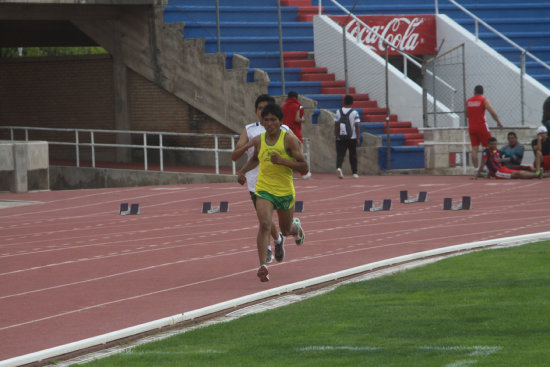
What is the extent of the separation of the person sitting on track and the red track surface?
23.7 inches

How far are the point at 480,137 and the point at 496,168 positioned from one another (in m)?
1.40

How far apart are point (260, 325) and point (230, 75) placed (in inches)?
838

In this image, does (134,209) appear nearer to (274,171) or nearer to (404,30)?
(274,171)

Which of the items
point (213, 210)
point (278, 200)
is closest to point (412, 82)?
point (213, 210)

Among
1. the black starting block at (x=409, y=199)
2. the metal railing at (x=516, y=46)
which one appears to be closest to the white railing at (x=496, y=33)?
the metal railing at (x=516, y=46)

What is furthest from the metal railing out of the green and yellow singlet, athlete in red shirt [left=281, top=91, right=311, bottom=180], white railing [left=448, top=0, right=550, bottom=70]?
the green and yellow singlet

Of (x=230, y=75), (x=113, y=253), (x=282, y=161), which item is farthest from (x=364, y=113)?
(x=282, y=161)

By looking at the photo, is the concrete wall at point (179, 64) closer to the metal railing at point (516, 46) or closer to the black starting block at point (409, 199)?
the metal railing at point (516, 46)

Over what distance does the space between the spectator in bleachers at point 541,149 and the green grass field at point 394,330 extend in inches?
502

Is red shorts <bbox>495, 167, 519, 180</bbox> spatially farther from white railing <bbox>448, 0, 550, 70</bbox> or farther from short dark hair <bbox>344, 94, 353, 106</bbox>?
white railing <bbox>448, 0, 550, 70</bbox>

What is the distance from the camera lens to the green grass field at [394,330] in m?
6.99

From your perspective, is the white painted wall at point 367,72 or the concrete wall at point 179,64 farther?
the concrete wall at point 179,64

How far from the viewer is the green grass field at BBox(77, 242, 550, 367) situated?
6.99 m

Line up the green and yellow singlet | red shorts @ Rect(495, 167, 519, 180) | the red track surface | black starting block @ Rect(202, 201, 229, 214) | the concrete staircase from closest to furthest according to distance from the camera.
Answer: the red track surface, the green and yellow singlet, black starting block @ Rect(202, 201, 229, 214), red shorts @ Rect(495, 167, 519, 180), the concrete staircase
